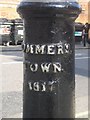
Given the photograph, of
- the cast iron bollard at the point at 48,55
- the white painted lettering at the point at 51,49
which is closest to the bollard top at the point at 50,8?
the cast iron bollard at the point at 48,55

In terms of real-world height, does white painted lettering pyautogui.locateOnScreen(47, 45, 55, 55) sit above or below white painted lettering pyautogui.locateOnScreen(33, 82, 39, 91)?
above

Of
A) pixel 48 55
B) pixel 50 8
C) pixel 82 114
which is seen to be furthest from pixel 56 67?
pixel 82 114

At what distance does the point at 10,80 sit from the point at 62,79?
7.40m

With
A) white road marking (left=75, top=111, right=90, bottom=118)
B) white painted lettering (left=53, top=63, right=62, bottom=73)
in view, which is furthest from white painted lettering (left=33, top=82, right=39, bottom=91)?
white road marking (left=75, top=111, right=90, bottom=118)

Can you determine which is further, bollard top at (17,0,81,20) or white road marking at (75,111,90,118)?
white road marking at (75,111,90,118)

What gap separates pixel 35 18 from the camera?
2.87 metres

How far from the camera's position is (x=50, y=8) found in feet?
9.25

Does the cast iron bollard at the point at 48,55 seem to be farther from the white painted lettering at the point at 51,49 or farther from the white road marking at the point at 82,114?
the white road marking at the point at 82,114

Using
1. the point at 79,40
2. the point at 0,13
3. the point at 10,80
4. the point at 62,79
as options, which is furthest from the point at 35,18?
the point at 0,13

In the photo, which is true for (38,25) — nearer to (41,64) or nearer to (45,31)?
(45,31)

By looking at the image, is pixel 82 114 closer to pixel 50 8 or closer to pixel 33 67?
pixel 33 67

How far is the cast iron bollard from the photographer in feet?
9.34

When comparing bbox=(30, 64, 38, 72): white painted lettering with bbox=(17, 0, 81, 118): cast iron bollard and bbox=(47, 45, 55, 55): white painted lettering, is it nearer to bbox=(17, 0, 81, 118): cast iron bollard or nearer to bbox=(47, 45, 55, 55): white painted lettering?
bbox=(17, 0, 81, 118): cast iron bollard

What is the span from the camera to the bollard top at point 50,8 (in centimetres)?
282
